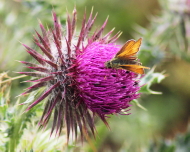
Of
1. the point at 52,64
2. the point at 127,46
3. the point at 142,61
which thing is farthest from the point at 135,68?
the point at 142,61

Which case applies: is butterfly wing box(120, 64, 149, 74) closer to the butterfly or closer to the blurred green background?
the butterfly

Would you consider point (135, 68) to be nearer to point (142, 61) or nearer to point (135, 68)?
point (135, 68)

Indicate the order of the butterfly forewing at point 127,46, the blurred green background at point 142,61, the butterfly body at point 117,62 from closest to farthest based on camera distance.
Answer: the butterfly forewing at point 127,46, the butterfly body at point 117,62, the blurred green background at point 142,61

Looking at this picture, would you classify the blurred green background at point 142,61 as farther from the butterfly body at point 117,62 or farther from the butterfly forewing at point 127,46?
the butterfly forewing at point 127,46

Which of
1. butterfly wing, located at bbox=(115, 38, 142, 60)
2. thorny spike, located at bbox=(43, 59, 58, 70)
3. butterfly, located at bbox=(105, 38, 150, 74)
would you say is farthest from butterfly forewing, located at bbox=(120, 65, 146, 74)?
thorny spike, located at bbox=(43, 59, 58, 70)


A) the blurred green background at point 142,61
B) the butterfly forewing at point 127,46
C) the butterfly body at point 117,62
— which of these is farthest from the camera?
the blurred green background at point 142,61

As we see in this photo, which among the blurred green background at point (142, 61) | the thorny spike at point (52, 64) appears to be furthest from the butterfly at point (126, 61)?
the blurred green background at point (142, 61)
